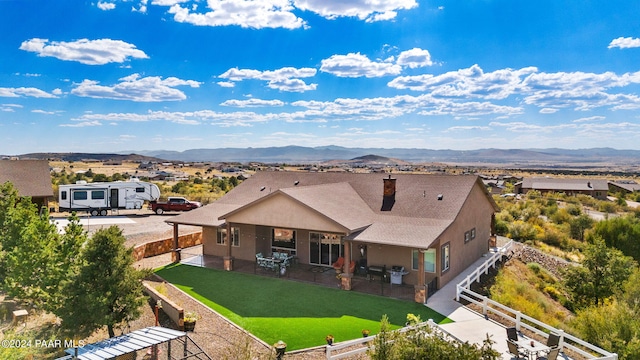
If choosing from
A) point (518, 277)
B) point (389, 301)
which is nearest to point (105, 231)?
point (389, 301)

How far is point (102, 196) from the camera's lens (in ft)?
135

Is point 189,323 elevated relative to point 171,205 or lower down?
lower down

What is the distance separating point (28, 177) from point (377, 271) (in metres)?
29.8

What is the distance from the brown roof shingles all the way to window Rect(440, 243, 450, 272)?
29180 mm

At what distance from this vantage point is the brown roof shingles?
3322 cm

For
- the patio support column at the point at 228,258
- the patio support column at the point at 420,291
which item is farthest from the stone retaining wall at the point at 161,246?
the patio support column at the point at 420,291

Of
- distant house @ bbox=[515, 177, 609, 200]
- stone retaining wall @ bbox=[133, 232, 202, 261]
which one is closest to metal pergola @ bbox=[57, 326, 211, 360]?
stone retaining wall @ bbox=[133, 232, 202, 261]

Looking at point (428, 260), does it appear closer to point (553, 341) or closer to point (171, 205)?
point (553, 341)

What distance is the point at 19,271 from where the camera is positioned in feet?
52.9

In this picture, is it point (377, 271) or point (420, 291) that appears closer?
point (420, 291)

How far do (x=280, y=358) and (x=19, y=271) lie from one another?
10.4 metres

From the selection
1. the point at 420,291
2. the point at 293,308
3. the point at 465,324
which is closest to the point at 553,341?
the point at 465,324

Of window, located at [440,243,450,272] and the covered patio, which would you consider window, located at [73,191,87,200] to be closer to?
the covered patio

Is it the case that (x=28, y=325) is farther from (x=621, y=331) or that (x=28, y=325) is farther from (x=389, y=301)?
(x=621, y=331)
